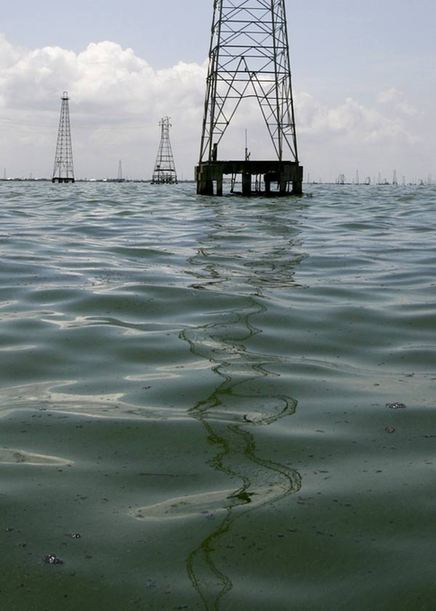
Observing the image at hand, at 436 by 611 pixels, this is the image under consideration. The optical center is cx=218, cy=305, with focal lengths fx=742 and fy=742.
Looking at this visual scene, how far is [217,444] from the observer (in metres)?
2.74

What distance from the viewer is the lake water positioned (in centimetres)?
187

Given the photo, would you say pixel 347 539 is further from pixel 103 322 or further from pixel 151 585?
pixel 103 322

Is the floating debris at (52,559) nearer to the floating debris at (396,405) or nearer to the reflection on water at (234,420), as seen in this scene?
the reflection on water at (234,420)

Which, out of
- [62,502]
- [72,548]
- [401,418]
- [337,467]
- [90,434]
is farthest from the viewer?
[401,418]

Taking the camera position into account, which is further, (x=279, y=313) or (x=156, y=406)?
(x=279, y=313)

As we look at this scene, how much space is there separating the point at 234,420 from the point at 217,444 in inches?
10.6

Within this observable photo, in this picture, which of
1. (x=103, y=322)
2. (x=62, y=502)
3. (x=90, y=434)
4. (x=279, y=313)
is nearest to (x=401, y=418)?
(x=90, y=434)

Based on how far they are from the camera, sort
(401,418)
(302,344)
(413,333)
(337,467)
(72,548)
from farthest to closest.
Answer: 1. (413,333)
2. (302,344)
3. (401,418)
4. (337,467)
5. (72,548)

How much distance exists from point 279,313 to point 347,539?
9.98 ft

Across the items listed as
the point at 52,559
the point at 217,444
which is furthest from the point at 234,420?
the point at 52,559

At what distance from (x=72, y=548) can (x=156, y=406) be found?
1246 millimetres

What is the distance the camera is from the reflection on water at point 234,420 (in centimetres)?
197

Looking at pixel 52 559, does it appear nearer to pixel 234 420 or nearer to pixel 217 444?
pixel 217 444

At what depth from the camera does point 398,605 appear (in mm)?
1760
